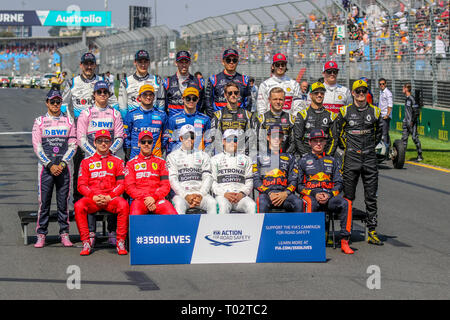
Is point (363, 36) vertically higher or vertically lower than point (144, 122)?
higher

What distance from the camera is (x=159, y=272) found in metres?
8.16

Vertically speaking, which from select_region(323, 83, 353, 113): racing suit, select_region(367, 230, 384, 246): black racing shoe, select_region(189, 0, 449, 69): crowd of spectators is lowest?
select_region(367, 230, 384, 246): black racing shoe

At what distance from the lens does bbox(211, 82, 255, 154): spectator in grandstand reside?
10.5 m

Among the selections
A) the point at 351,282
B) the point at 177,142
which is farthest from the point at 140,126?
the point at 351,282

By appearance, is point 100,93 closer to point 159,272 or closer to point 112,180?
point 112,180

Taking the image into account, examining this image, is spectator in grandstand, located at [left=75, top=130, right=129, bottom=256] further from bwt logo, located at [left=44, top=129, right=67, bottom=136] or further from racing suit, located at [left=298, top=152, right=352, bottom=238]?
racing suit, located at [left=298, top=152, right=352, bottom=238]

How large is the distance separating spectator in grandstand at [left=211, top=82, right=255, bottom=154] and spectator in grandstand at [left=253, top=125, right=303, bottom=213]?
548 millimetres

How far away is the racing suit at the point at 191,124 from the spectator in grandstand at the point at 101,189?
1093 mm

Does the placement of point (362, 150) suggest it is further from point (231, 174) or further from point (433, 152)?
point (433, 152)

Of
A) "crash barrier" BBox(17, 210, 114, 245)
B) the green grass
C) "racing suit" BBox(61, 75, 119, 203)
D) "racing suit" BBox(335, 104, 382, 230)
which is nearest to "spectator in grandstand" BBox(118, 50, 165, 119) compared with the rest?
"racing suit" BBox(61, 75, 119, 203)

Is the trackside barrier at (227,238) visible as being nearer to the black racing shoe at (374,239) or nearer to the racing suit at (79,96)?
the black racing shoe at (374,239)

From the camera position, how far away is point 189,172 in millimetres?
9727

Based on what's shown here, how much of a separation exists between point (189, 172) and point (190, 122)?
898 mm

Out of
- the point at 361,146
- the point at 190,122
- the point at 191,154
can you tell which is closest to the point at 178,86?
the point at 190,122
